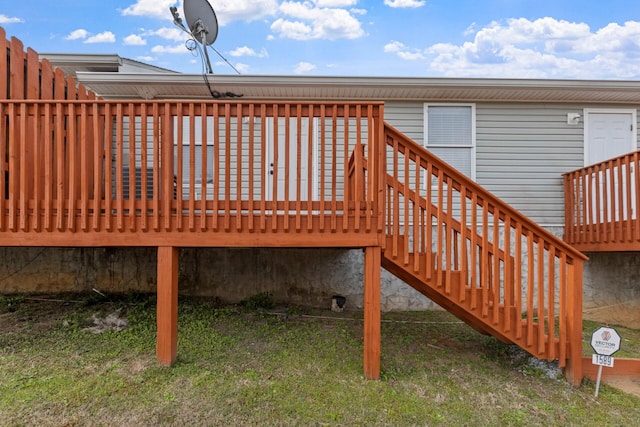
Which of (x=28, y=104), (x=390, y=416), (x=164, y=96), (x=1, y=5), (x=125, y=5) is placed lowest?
(x=390, y=416)

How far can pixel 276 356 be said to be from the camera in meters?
3.73

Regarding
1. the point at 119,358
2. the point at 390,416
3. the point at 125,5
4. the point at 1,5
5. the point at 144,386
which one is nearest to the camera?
the point at 390,416

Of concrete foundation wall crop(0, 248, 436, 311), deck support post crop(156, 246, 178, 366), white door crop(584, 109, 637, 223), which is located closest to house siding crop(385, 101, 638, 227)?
white door crop(584, 109, 637, 223)

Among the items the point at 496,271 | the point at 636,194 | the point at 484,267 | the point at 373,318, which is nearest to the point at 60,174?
the point at 373,318

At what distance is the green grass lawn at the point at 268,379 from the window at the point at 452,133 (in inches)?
109

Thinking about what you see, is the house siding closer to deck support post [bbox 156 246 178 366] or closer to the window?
the window

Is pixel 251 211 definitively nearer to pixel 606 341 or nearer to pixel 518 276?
pixel 518 276

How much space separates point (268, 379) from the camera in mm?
3311

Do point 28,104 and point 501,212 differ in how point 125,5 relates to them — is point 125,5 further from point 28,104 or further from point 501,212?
point 501,212

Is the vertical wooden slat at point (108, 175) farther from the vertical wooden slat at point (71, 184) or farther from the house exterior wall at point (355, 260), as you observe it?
the house exterior wall at point (355, 260)

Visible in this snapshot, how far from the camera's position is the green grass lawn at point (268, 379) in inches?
112

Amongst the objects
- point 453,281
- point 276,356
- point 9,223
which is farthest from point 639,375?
point 9,223

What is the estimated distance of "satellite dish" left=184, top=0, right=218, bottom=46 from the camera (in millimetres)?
6117

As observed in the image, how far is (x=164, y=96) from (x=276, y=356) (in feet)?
14.2
